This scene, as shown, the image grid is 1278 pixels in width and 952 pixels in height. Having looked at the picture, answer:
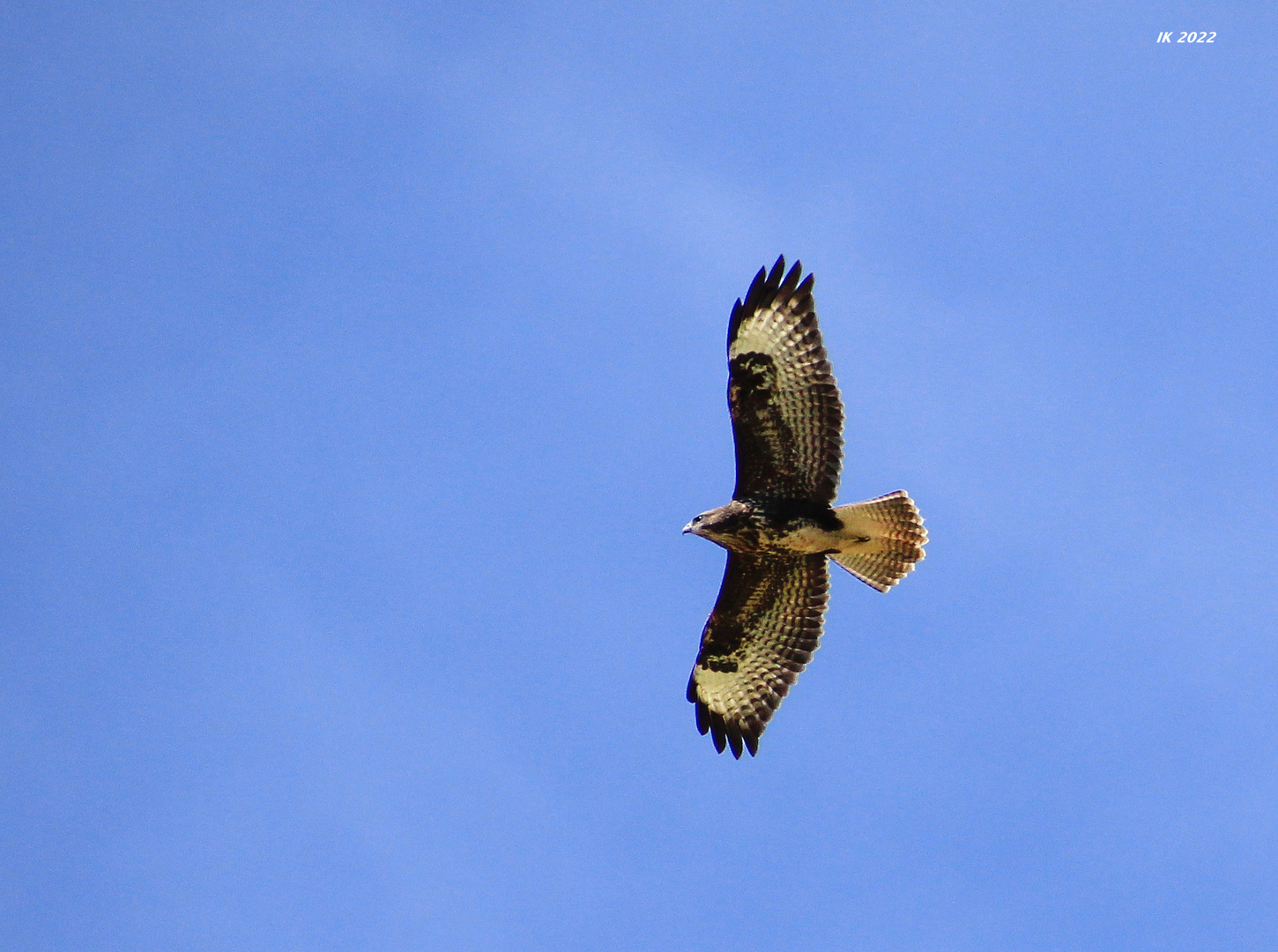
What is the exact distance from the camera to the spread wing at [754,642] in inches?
445

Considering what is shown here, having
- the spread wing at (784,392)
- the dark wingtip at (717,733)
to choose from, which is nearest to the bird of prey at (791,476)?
the spread wing at (784,392)

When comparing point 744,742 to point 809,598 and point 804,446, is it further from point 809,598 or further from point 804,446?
point 804,446

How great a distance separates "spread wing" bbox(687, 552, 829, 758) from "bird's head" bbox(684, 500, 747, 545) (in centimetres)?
57

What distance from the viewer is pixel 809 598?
1138cm

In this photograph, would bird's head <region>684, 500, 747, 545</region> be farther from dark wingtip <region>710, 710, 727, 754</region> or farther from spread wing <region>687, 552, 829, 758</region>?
dark wingtip <region>710, 710, 727, 754</region>

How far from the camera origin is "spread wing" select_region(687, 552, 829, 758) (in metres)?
11.3

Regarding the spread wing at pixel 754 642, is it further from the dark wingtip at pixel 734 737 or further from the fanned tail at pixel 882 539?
the fanned tail at pixel 882 539

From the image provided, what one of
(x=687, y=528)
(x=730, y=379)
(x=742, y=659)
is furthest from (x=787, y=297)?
(x=742, y=659)

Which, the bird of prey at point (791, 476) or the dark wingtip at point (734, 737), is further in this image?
the dark wingtip at point (734, 737)

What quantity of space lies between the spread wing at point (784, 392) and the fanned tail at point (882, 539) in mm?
356

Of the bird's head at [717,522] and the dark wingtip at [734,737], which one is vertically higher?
the bird's head at [717,522]

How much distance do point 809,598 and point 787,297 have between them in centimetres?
262

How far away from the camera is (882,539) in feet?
35.3

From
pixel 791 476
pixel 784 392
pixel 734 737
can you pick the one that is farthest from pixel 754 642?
pixel 784 392
